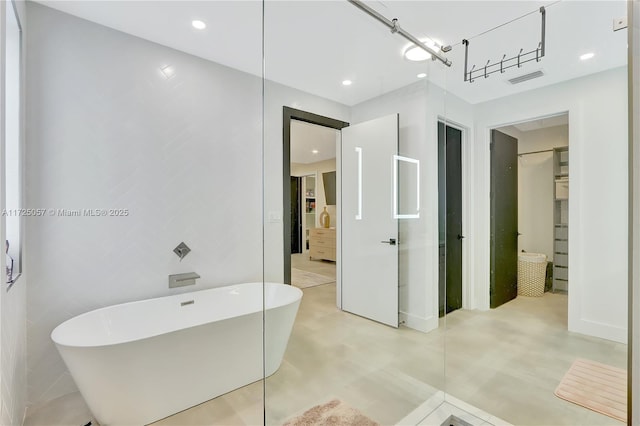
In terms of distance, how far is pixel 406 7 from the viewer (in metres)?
1.87

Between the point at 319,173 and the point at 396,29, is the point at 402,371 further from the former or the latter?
the point at 396,29

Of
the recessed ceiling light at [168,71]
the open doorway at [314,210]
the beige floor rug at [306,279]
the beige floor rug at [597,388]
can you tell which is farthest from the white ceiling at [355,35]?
the beige floor rug at [597,388]

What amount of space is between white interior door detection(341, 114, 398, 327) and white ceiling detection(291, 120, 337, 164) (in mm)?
136

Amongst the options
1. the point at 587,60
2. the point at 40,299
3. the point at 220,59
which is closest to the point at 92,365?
the point at 40,299

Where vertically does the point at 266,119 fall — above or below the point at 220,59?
below

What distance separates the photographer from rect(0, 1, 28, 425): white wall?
1191mm

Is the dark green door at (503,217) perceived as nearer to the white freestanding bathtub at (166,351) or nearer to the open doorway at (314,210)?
the open doorway at (314,210)

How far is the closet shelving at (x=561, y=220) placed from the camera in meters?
3.06

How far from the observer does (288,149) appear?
8.69 feet

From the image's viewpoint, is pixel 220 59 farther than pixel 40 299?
Yes

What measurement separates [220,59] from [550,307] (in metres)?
4.32

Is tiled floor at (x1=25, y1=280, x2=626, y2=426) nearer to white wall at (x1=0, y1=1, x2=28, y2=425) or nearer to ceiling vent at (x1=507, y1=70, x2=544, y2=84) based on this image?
white wall at (x1=0, y1=1, x2=28, y2=425)

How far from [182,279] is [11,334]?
3.38 ft

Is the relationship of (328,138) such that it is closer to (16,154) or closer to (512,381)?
(16,154)
